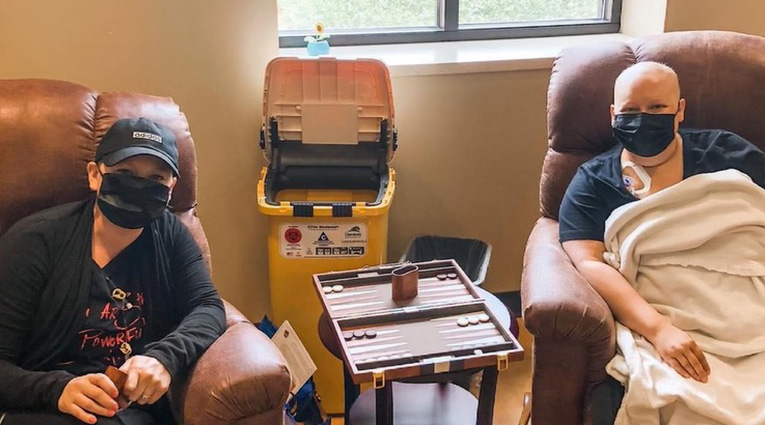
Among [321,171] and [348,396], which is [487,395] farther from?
[321,171]

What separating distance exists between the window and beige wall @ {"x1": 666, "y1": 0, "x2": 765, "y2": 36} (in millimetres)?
305

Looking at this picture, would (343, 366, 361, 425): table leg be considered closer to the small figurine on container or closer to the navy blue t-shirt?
the navy blue t-shirt

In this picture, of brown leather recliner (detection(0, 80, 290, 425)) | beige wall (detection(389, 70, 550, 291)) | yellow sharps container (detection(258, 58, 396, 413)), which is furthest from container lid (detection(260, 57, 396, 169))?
brown leather recliner (detection(0, 80, 290, 425))

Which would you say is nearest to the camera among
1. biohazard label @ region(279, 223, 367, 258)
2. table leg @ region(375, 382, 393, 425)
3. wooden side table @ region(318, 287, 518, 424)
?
table leg @ region(375, 382, 393, 425)

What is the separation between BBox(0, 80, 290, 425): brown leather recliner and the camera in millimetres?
1489

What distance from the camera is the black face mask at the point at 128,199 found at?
161 centimetres

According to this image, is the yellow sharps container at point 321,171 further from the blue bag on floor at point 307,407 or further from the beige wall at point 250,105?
the beige wall at point 250,105

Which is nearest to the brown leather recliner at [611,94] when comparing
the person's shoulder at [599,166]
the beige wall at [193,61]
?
the person's shoulder at [599,166]

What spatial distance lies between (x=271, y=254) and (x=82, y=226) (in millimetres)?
645

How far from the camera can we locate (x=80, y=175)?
5.94 feet

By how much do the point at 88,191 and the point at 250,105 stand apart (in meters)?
0.70

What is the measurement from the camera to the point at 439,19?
2.76 meters

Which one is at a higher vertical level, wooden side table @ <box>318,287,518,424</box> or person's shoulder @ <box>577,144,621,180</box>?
person's shoulder @ <box>577,144,621,180</box>

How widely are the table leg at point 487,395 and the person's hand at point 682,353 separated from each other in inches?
13.8
